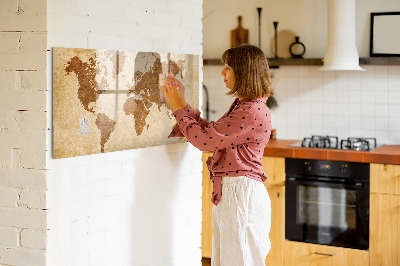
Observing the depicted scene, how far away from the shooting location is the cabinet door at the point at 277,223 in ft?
14.4

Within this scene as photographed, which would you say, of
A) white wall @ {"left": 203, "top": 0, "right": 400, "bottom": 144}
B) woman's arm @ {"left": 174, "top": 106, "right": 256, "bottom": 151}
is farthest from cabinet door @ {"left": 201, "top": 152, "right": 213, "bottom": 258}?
woman's arm @ {"left": 174, "top": 106, "right": 256, "bottom": 151}

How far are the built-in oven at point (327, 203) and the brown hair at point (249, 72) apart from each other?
1641 millimetres

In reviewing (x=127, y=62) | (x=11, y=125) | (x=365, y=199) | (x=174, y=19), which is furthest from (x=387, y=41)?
(x=11, y=125)

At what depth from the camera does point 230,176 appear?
2781 mm

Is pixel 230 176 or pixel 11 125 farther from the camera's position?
pixel 230 176

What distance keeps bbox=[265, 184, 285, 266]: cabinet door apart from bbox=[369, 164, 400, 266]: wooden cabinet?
2.11 feet

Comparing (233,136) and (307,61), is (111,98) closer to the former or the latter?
(233,136)

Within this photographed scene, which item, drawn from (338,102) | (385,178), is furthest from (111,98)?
(338,102)

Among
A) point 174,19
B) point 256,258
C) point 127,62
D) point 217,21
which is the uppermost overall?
point 217,21

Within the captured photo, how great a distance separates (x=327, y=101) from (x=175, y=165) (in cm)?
222

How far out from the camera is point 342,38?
452 cm

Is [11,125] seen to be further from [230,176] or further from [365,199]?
[365,199]

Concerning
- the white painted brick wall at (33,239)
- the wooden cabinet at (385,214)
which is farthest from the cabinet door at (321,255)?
A: the white painted brick wall at (33,239)

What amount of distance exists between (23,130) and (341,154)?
8.19 feet
